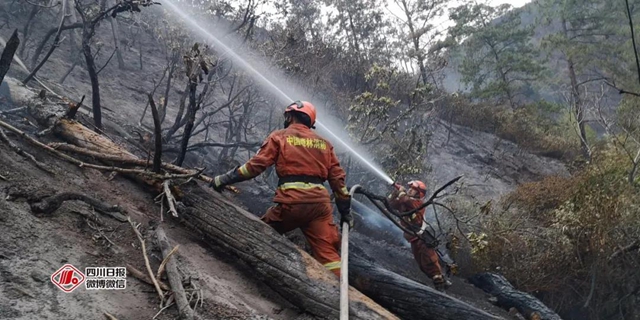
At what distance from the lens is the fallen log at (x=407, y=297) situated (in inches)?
134

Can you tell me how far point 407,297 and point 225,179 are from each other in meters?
1.81

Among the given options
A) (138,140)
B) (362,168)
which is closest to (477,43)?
(362,168)

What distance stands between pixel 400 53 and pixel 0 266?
46.1ft

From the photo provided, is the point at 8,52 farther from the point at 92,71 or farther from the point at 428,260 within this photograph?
the point at 428,260

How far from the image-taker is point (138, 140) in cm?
612

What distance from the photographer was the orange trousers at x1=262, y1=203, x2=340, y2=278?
371 centimetres

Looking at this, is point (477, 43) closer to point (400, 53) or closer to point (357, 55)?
point (400, 53)

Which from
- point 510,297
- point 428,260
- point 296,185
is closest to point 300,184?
point 296,185

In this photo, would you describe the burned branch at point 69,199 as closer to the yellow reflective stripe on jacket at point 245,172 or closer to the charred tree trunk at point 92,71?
the yellow reflective stripe on jacket at point 245,172

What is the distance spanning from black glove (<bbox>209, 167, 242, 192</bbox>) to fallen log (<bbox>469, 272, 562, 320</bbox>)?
4050 mm

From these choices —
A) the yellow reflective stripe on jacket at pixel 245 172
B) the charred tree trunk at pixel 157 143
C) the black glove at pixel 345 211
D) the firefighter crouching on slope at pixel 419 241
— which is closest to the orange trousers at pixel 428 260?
the firefighter crouching on slope at pixel 419 241
